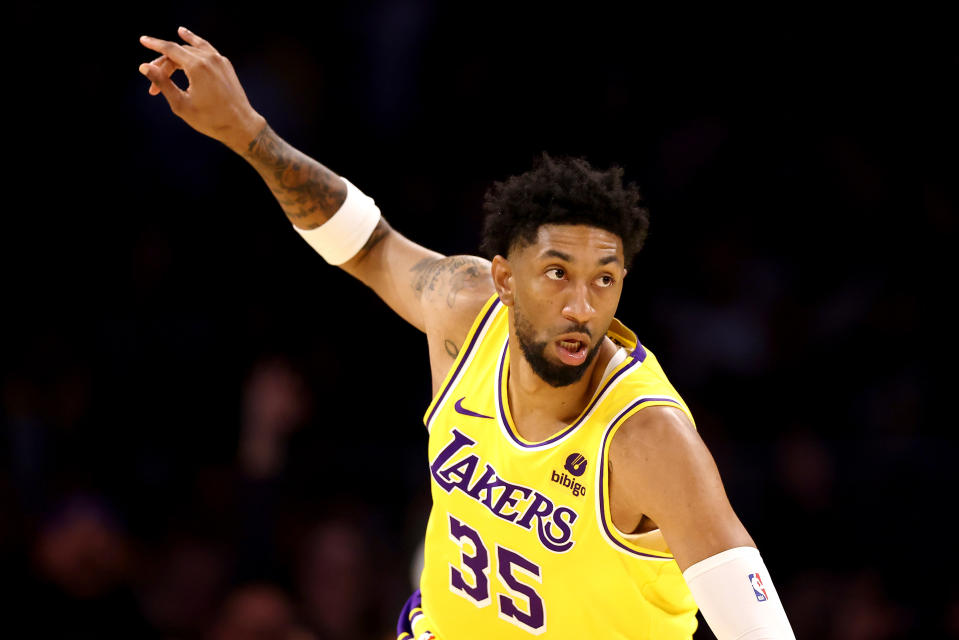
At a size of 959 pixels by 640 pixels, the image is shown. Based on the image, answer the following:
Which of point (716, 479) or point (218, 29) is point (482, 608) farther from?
→ point (218, 29)

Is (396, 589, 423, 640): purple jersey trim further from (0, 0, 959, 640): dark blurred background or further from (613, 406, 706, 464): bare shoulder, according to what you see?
(0, 0, 959, 640): dark blurred background

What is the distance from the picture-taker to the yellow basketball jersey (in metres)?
2.91

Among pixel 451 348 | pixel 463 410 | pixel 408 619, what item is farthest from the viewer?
pixel 408 619

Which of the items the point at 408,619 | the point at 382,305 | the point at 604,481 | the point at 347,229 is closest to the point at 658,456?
the point at 604,481

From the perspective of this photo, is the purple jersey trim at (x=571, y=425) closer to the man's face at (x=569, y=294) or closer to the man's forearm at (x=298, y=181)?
the man's face at (x=569, y=294)

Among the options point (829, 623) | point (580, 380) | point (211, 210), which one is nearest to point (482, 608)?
point (580, 380)

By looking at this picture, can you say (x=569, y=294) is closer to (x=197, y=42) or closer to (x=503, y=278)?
(x=503, y=278)

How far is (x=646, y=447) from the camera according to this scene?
279cm

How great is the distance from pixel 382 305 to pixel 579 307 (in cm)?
410

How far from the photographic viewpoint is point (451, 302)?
3.53 m

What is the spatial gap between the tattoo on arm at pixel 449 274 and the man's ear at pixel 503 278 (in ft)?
1.23

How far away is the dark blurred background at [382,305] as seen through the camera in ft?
18.7

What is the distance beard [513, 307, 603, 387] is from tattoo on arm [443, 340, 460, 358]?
18.6 inches

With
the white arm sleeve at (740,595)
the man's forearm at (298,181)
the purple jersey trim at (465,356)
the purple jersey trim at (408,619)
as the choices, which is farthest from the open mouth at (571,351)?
the man's forearm at (298,181)
